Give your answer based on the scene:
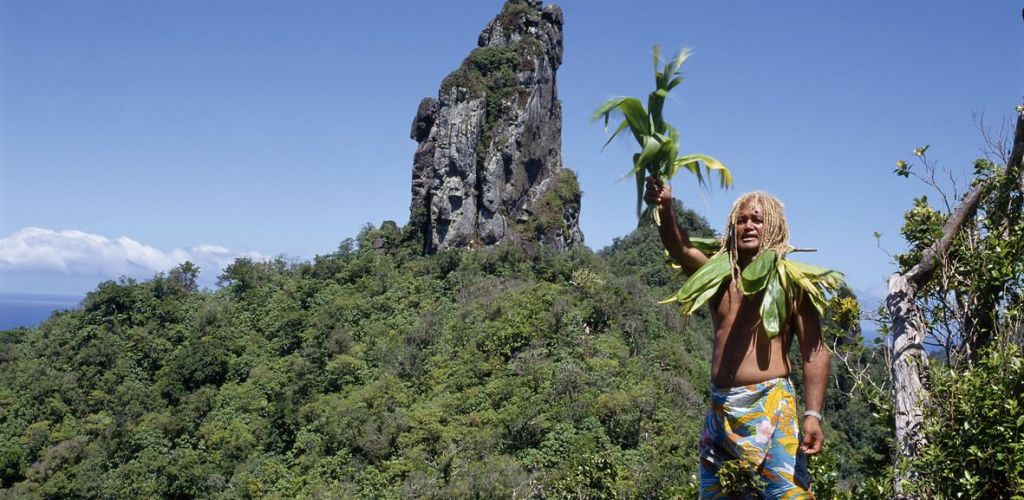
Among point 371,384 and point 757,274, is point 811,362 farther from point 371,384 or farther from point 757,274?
point 371,384

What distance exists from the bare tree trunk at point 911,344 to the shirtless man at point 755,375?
63 cm

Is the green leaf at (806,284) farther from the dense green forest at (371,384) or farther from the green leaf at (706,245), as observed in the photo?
the dense green forest at (371,384)

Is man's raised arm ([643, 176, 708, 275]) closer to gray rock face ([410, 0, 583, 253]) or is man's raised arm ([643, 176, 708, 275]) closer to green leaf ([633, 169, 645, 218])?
green leaf ([633, 169, 645, 218])

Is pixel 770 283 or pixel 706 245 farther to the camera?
pixel 706 245

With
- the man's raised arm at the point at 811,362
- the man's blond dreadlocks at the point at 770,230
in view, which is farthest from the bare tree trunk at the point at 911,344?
the man's blond dreadlocks at the point at 770,230

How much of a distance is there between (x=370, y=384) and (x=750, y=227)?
21.6 m

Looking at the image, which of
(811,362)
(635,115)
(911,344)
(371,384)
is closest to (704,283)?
(811,362)

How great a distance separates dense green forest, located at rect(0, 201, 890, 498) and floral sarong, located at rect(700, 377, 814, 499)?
23.5 feet

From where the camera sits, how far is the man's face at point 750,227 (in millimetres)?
2809

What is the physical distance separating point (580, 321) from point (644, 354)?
1912 mm

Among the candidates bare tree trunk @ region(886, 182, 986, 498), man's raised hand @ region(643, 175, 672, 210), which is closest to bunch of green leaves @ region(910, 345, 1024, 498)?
bare tree trunk @ region(886, 182, 986, 498)

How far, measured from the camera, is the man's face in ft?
9.21

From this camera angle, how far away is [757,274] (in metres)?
2.64

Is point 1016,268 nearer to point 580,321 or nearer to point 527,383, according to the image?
point 527,383
